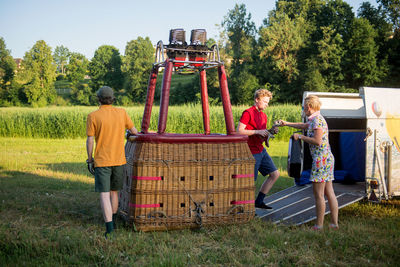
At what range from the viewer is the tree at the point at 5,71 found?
6781cm

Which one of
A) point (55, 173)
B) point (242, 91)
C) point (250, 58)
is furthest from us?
point (250, 58)

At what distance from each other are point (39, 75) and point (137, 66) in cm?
1919

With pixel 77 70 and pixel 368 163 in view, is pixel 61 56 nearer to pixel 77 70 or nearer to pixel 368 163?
pixel 77 70

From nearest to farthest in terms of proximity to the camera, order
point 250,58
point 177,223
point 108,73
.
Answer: point 177,223, point 250,58, point 108,73

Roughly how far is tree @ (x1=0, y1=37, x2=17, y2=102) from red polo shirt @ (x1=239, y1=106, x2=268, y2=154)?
69.0 metres

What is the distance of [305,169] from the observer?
761 centimetres

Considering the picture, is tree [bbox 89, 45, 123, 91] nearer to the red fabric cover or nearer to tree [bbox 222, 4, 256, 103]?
tree [bbox 222, 4, 256, 103]

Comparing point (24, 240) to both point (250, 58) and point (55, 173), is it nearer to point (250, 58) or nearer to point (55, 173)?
point (55, 173)

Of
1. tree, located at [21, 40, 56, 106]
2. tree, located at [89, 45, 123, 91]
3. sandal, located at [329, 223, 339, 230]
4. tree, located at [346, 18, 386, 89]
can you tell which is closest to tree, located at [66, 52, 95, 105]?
tree, located at [89, 45, 123, 91]

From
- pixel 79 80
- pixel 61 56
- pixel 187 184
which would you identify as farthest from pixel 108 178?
pixel 61 56

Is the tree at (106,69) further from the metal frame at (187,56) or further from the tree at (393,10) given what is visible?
the metal frame at (187,56)

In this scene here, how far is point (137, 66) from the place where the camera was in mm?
68125

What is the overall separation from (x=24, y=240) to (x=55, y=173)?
5.55 metres

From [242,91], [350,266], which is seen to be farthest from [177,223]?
[242,91]
